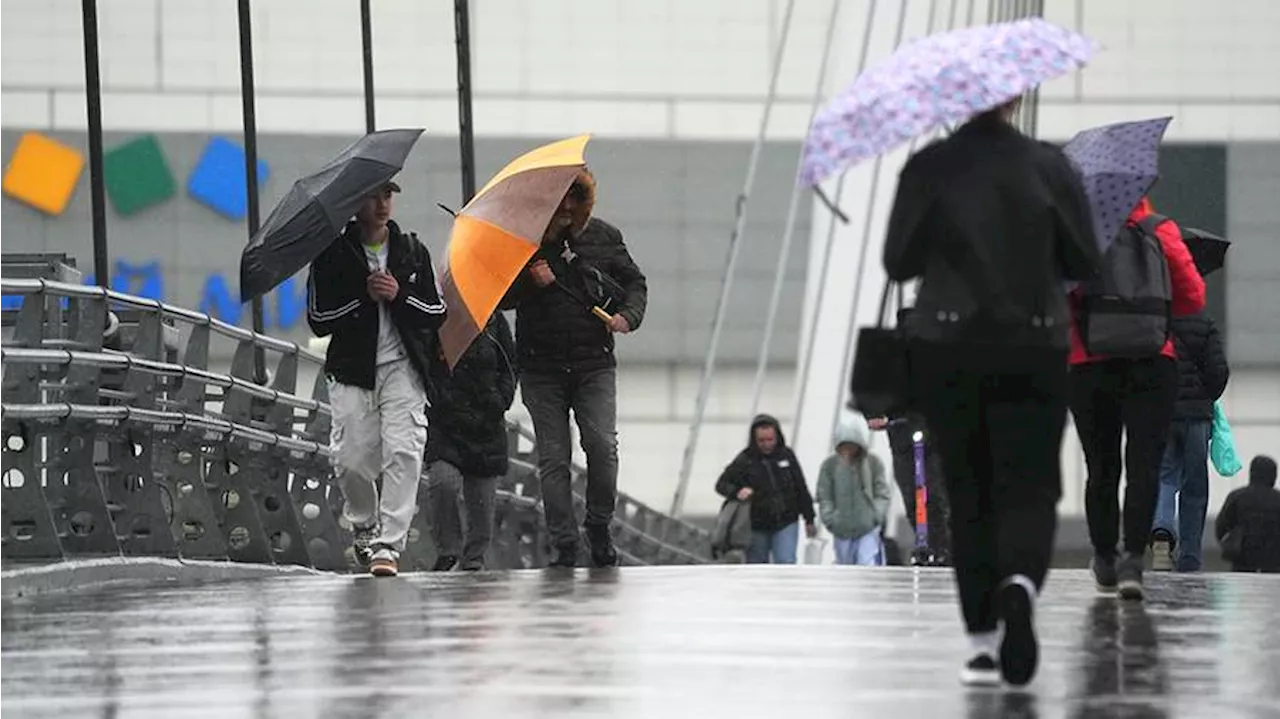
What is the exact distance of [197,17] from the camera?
40.8 m

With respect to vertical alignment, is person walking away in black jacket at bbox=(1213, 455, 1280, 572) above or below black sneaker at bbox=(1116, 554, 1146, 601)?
below

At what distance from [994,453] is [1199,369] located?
7845 millimetres

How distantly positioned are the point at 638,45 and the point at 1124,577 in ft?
103

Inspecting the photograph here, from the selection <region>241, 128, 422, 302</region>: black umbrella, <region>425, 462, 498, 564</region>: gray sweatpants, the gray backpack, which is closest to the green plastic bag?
<region>425, 462, 498, 564</region>: gray sweatpants

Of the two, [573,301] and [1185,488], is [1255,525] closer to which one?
[1185,488]

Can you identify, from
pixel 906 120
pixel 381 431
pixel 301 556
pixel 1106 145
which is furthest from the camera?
pixel 301 556

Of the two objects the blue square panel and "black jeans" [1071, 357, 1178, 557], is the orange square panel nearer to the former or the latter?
the blue square panel

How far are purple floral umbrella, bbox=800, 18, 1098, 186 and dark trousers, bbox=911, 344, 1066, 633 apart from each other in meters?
0.51

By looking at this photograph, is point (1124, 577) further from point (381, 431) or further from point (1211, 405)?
point (1211, 405)

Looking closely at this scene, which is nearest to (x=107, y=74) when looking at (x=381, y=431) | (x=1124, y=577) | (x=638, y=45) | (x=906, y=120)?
(x=638, y=45)

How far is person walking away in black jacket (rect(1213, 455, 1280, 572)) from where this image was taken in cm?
2145

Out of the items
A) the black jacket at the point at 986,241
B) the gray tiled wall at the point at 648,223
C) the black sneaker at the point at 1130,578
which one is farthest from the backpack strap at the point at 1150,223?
the gray tiled wall at the point at 648,223

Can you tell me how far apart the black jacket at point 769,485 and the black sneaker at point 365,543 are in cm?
1093

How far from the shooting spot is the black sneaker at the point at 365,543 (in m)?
14.0
